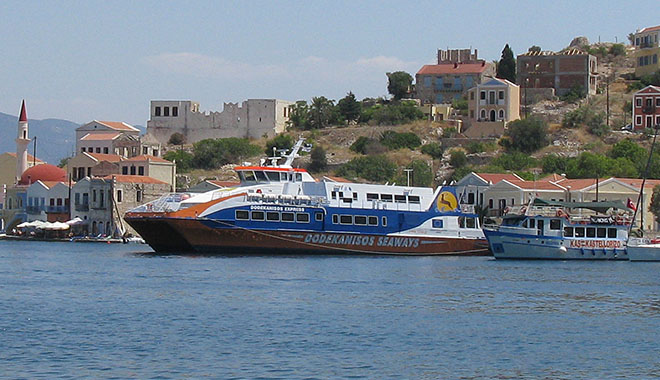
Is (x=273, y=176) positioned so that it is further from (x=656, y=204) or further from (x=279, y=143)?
(x=279, y=143)

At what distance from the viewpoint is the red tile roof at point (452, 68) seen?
422ft

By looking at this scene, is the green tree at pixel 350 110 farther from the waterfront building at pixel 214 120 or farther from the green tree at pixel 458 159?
the green tree at pixel 458 159

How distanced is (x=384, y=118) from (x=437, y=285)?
77114 mm

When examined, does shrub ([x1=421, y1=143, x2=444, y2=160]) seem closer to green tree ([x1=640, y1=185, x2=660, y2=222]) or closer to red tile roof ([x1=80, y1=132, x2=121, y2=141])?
green tree ([x1=640, y1=185, x2=660, y2=222])

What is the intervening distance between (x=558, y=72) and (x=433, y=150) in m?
17.0

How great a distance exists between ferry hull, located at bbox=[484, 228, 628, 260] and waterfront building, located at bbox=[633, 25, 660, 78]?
66.3m

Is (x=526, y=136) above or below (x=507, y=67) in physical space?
below

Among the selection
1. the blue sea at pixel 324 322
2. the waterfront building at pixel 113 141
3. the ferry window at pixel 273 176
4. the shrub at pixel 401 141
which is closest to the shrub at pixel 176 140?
the waterfront building at pixel 113 141

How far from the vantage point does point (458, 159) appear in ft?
365

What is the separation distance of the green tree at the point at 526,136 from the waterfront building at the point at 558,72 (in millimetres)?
11577

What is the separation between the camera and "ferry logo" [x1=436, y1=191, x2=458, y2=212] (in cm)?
7074

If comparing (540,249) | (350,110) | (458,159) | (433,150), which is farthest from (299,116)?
(540,249)

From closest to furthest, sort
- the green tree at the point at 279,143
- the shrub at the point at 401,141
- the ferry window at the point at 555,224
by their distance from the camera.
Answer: the ferry window at the point at 555,224 → the green tree at the point at 279,143 → the shrub at the point at 401,141

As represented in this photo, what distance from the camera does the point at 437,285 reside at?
49.0 meters
